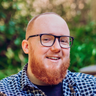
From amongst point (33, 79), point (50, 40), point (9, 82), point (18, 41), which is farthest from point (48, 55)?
point (18, 41)

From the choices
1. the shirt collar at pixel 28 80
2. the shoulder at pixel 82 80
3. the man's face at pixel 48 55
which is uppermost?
the man's face at pixel 48 55

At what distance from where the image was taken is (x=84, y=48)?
3.10 metres

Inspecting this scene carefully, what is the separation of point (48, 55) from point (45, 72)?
157 millimetres

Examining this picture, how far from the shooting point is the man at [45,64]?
51.5 inches

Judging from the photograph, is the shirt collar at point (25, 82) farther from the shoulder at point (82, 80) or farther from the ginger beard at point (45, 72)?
the shoulder at point (82, 80)

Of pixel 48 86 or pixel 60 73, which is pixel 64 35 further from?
pixel 48 86

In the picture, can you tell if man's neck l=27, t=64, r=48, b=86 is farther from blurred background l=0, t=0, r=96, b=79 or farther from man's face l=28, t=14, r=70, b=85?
blurred background l=0, t=0, r=96, b=79

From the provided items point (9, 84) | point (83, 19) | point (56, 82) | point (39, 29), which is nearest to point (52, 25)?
point (39, 29)

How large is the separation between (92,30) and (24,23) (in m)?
2.26

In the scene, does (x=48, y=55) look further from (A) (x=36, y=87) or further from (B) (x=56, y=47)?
(A) (x=36, y=87)

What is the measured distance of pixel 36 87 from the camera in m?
1.31

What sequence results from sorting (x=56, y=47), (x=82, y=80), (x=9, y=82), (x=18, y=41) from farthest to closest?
1. (x=18, y=41)
2. (x=82, y=80)
3. (x=9, y=82)
4. (x=56, y=47)

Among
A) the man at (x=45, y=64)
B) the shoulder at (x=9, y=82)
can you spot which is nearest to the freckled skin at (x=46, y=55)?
the man at (x=45, y=64)

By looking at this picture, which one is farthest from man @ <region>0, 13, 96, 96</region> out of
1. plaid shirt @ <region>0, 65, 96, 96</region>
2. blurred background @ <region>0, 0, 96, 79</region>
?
blurred background @ <region>0, 0, 96, 79</region>
